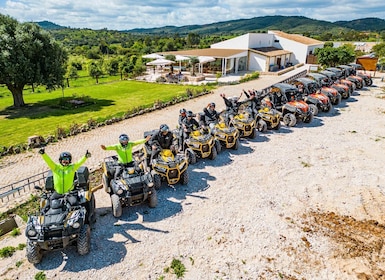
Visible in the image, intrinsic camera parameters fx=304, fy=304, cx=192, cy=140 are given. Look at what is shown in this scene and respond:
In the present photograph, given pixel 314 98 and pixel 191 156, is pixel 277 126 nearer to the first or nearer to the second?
pixel 314 98

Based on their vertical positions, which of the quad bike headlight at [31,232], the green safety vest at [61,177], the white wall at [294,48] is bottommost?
the quad bike headlight at [31,232]

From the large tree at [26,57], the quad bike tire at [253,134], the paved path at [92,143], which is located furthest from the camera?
the large tree at [26,57]

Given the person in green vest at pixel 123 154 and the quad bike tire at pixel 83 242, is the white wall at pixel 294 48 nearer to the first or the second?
the person in green vest at pixel 123 154

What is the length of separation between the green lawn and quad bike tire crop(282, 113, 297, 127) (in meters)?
8.32

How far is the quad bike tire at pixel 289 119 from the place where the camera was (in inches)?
549

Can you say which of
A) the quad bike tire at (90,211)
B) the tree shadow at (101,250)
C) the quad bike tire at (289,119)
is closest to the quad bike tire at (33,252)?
the tree shadow at (101,250)

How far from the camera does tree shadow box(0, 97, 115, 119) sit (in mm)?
18522

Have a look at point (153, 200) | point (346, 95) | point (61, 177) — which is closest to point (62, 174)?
point (61, 177)

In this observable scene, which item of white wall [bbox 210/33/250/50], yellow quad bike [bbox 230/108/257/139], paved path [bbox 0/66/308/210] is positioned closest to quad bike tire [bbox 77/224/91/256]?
paved path [bbox 0/66/308/210]

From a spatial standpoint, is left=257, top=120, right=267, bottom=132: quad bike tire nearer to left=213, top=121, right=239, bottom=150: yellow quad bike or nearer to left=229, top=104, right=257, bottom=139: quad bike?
left=229, top=104, right=257, bottom=139: quad bike

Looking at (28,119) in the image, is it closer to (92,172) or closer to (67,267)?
(92,172)

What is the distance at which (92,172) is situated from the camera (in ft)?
31.4

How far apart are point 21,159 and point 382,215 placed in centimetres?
1169

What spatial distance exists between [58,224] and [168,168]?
3326 millimetres
